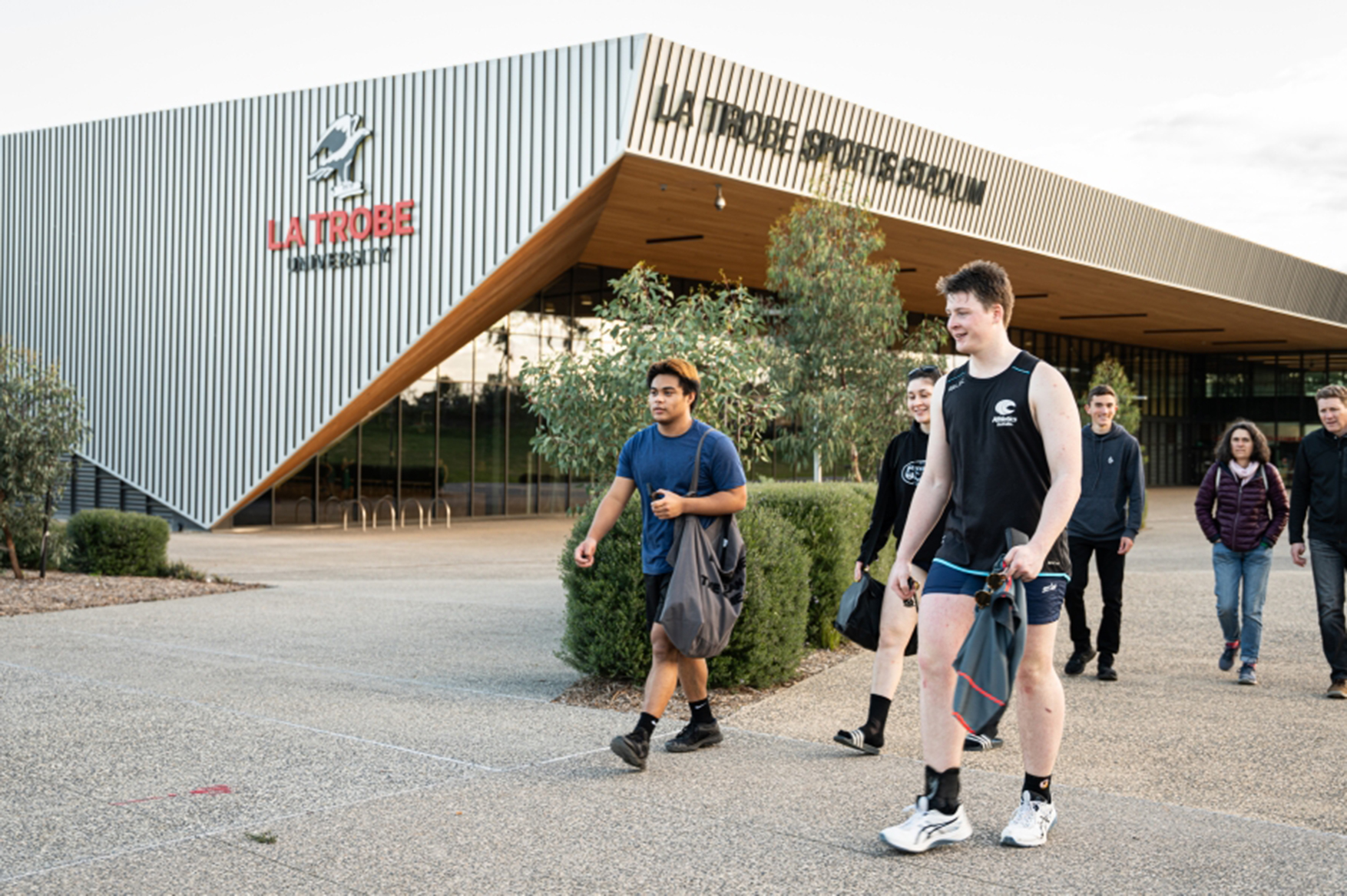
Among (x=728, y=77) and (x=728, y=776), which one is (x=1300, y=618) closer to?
(x=728, y=776)

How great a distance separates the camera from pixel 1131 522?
7.95m

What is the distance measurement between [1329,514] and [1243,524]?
0.60 metres

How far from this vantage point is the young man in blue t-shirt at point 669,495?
17.8ft

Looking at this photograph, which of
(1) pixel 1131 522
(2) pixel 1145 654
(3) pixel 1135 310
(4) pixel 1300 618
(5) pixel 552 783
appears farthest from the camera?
(3) pixel 1135 310

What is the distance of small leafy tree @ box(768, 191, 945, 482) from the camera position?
589 inches

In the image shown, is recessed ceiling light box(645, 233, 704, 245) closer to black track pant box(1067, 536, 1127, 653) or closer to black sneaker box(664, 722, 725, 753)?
black track pant box(1067, 536, 1127, 653)

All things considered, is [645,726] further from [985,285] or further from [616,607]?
[985,285]

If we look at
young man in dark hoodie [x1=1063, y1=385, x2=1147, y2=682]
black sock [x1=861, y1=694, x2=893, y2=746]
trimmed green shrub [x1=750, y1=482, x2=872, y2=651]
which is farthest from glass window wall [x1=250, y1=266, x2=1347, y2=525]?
black sock [x1=861, y1=694, x2=893, y2=746]

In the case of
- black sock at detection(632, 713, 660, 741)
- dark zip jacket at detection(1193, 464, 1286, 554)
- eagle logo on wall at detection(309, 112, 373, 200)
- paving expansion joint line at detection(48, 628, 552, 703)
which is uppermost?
eagle logo on wall at detection(309, 112, 373, 200)

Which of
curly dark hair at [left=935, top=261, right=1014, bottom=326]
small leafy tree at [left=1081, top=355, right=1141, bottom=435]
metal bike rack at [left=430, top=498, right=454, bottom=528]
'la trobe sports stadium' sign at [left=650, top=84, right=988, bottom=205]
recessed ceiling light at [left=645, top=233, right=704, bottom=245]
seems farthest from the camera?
small leafy tree at [left=1081, top=355, right=1141, bottom=435]

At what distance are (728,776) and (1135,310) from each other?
39.5 meters

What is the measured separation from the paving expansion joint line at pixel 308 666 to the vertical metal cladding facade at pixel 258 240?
12.1 m

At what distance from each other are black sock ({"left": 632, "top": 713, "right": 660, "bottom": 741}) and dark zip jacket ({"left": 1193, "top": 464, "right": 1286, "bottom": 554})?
14.0 ft

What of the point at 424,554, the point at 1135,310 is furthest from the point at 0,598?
the point at 1135,310
